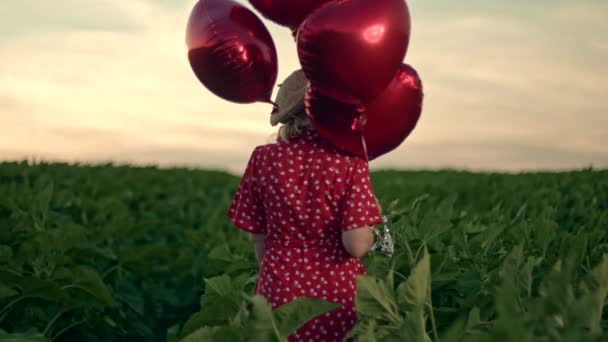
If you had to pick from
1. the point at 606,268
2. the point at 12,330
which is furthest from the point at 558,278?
the point at 12,330

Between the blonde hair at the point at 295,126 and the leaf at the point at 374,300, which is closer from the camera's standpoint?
the leaf at the point at 374,300

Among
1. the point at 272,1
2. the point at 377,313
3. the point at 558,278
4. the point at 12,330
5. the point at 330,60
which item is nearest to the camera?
the point at 558,278

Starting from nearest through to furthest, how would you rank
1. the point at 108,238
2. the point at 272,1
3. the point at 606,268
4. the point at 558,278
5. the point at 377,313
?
the point at 558,278 → the point at 606,268 → the point at 377,313 → the point at 272,1 → the point at 108,238

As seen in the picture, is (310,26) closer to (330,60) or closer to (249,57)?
(330,60)

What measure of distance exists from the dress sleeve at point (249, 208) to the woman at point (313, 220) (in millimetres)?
108

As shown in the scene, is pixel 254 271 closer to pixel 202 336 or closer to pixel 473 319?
pixel 202 336

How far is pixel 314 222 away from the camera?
3.45 metres

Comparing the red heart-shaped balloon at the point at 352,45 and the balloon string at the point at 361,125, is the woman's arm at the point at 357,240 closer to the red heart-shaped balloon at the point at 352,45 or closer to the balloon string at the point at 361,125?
the balloon string at the point at 361,125

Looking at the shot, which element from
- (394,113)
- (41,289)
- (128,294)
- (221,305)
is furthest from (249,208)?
(128,294)

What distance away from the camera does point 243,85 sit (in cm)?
383

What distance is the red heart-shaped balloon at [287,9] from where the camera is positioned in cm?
362

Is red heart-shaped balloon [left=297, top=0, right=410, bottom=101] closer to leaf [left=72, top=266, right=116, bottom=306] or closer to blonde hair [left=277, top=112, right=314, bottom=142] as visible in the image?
blonde hair [left=277, top=112, right=314, bottom=142]

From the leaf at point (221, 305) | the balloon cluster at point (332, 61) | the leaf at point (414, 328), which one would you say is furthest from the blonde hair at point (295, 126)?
the leaf at point (414, 328)

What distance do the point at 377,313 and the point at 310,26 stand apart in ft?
4.47
